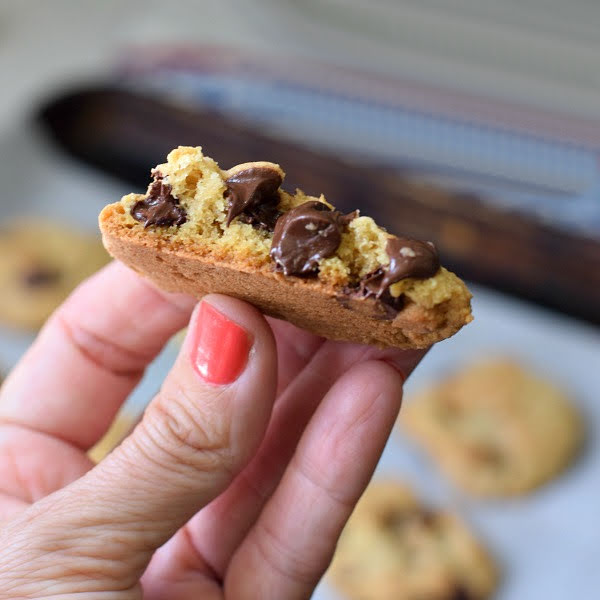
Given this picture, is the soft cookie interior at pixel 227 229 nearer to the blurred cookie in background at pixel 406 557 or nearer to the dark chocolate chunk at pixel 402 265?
the dark chocolate chunk at pixel 402 265

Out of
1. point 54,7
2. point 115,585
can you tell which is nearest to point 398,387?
point 115,585

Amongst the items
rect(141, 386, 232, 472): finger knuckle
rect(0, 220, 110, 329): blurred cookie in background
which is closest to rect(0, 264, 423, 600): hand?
rect(141, 386, 232, 472): finger knuckle

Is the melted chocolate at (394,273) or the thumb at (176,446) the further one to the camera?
the thumb at (176,446)

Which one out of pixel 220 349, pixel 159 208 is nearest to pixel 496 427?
pixel 220 349

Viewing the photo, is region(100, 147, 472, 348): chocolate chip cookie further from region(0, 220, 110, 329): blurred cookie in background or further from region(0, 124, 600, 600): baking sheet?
region(0, 220, 110, 329): blurred cookie in background

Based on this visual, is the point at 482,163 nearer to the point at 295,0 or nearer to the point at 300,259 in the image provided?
the point at 295,0

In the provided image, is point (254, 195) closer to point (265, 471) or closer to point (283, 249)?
point (283, 249)

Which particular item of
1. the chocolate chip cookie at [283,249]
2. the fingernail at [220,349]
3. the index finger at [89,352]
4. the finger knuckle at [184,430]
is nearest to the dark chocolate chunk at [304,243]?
the chocolate chip cookie at [283,249]
